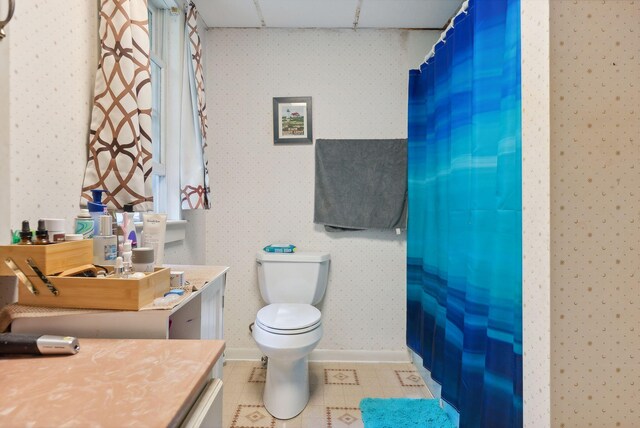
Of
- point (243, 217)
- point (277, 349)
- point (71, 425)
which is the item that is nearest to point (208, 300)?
point (277, 349)

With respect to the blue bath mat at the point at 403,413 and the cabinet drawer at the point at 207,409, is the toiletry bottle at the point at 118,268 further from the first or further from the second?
the blue bath mat at the point at 403,413

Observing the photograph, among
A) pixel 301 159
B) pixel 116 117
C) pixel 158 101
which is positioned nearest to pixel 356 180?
pixel 301 159

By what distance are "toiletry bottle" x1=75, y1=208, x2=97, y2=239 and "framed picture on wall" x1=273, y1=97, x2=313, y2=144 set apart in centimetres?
133

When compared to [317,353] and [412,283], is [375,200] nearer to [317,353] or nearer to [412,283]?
[412,283]

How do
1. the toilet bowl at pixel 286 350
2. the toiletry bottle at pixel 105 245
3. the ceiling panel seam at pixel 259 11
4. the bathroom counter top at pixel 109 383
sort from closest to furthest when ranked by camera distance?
the bathroom counter top at pixel 109 383, the toiletry bottle at pixel 105 245, the toilet bowl at pixel 286 350, the ceiling panel seam at pixel 259 11

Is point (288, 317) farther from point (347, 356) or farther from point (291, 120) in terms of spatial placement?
point (291, 120)

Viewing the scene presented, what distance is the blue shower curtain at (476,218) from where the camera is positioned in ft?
3.26

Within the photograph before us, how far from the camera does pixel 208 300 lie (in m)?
1.06

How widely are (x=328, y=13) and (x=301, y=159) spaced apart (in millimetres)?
888

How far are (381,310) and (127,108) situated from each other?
1.79m

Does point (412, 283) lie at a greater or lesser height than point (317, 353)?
greater

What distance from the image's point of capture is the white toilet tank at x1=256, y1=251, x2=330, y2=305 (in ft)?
6.14

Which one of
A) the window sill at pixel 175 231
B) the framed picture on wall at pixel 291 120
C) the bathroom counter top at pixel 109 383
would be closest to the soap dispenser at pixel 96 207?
the bathroom counter top at pixel 109 383

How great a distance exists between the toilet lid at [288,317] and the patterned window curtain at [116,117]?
2.60ft
